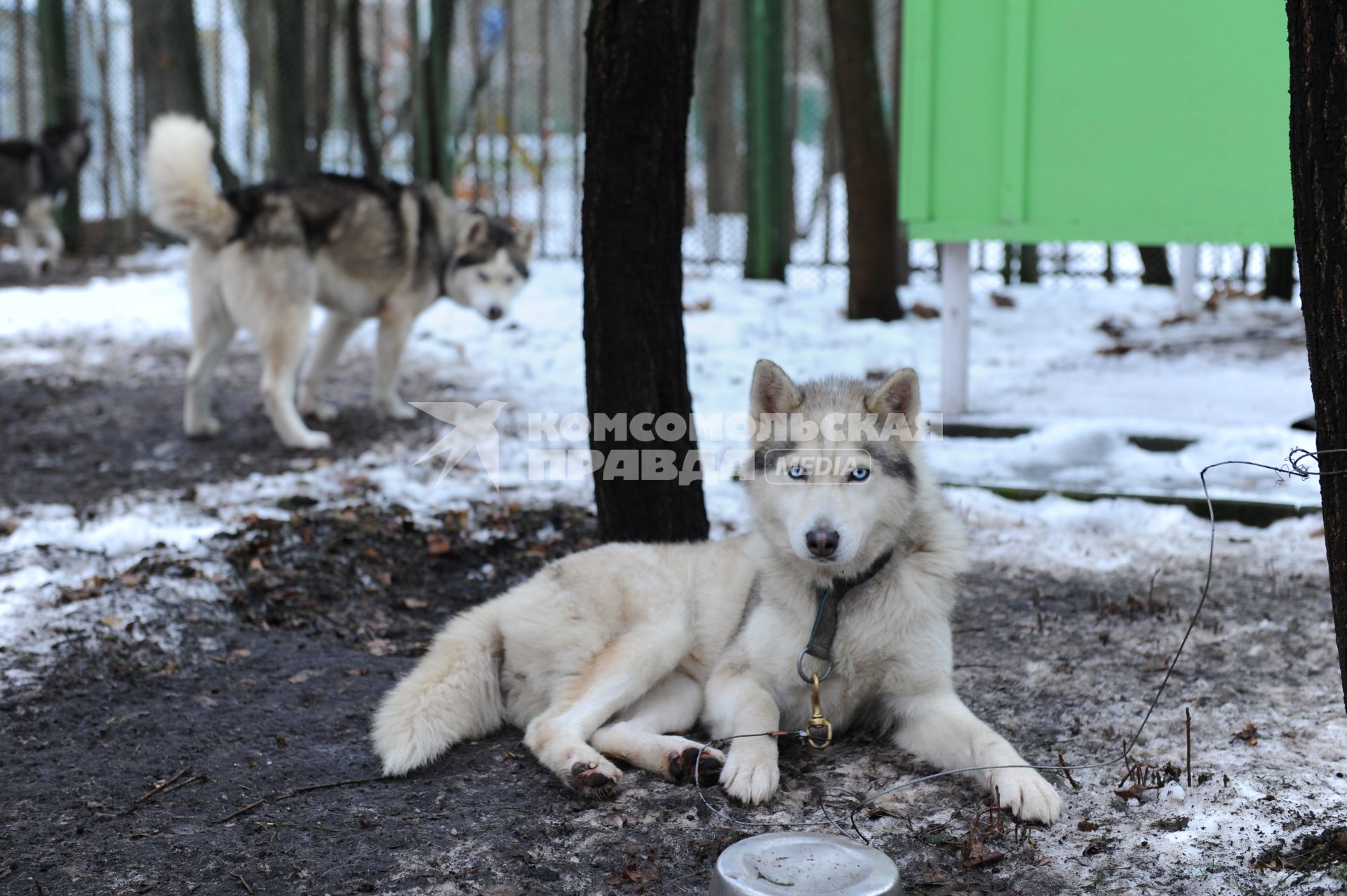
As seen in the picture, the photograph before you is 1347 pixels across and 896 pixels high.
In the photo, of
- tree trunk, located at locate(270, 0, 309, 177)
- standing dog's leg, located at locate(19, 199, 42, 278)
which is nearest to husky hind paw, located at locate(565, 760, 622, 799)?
tree trunk, located at locate(270, 0, 309, 177)

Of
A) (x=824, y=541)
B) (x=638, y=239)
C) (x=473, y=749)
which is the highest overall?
(x=638, y=239)

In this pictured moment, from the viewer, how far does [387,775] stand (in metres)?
3.16

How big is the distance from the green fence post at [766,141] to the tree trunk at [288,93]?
4894mm

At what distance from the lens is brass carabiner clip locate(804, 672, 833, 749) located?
10.4 feet

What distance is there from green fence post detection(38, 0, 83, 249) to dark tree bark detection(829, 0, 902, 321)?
8.61 meters

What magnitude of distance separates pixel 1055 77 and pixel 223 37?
10332mm

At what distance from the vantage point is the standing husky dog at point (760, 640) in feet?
10.1

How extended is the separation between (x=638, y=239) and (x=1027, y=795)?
2457 mm

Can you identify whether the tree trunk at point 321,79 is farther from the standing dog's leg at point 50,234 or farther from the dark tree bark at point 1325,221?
the dark tree bark at point 1325,221

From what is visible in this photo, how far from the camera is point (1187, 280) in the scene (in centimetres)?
936

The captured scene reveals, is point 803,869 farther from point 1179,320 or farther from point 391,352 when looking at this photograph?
point 1179,320

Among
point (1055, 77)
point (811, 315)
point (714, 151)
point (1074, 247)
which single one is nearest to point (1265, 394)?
point (1055, 77)

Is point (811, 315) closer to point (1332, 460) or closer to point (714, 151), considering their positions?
point (714, 151)

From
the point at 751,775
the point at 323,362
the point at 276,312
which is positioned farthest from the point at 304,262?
the point at 751,775
